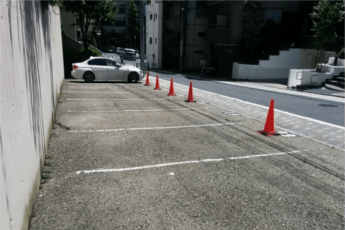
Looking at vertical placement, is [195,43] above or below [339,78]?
above

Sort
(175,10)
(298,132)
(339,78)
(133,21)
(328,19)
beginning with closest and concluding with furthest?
1. (298,132)
2. (339,78)
3. (328,19)
4. (175,10)
5. (133,21)

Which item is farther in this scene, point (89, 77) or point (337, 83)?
point (337, 83)

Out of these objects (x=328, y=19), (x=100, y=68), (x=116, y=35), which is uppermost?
(x=116, y=35)

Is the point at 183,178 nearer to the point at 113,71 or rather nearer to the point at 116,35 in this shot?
the point at 113,71

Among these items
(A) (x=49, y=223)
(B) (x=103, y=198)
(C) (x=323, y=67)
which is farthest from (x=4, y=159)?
(C) (x=323, y=67)

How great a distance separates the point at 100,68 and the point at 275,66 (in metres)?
17.4

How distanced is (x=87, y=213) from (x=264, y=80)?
991 inches

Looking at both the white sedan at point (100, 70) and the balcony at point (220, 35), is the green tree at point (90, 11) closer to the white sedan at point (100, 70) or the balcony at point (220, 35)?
the white sedan at point (100, 70)

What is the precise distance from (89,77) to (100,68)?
88 centimetres

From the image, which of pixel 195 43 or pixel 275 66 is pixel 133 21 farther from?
pixel 275 66

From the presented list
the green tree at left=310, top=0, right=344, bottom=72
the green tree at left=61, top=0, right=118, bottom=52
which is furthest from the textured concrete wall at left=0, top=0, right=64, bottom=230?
the green tree at left=310, top=0, right=344, bottom=72

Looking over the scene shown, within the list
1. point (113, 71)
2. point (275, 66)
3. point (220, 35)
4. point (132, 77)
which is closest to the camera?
point (113, 71)

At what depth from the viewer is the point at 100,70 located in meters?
17.8

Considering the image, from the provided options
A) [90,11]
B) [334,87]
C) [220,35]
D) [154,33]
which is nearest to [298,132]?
[334,87]
